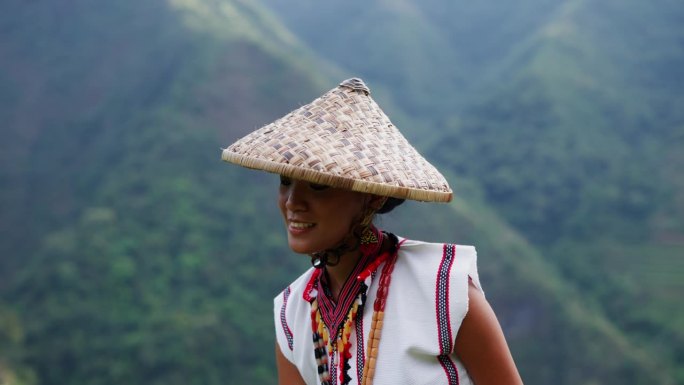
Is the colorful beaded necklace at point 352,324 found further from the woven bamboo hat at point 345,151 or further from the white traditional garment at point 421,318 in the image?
the woven bamboo hat at point 345,151

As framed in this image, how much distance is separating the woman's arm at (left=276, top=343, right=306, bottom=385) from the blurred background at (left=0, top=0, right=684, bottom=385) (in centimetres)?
762

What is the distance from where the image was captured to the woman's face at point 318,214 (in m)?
1.20

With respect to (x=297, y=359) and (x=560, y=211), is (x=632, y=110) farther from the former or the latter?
(x=297, y=359)

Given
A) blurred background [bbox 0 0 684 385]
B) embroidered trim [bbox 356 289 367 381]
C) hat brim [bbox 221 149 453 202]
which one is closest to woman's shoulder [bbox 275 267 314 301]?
embroidered trim [bbox 356 289 367 381]

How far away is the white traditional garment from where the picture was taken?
115 cm

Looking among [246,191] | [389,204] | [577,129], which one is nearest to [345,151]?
[389,204]

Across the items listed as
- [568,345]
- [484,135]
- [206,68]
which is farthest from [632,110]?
[206,68]

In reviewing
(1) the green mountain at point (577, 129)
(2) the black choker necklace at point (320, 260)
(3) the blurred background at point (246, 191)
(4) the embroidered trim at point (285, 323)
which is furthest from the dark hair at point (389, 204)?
(1) the green mountain at point (577, 129)

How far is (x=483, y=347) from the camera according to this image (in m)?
1.15

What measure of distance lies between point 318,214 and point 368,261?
0.14 m

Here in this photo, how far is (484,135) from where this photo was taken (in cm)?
1991

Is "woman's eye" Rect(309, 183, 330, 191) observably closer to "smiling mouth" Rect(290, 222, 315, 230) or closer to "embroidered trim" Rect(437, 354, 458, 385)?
"smiling mouth" Rect(290, 222, 315, 230)

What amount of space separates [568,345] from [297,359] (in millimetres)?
11833

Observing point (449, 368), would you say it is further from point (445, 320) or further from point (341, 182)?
point (341, 182)
